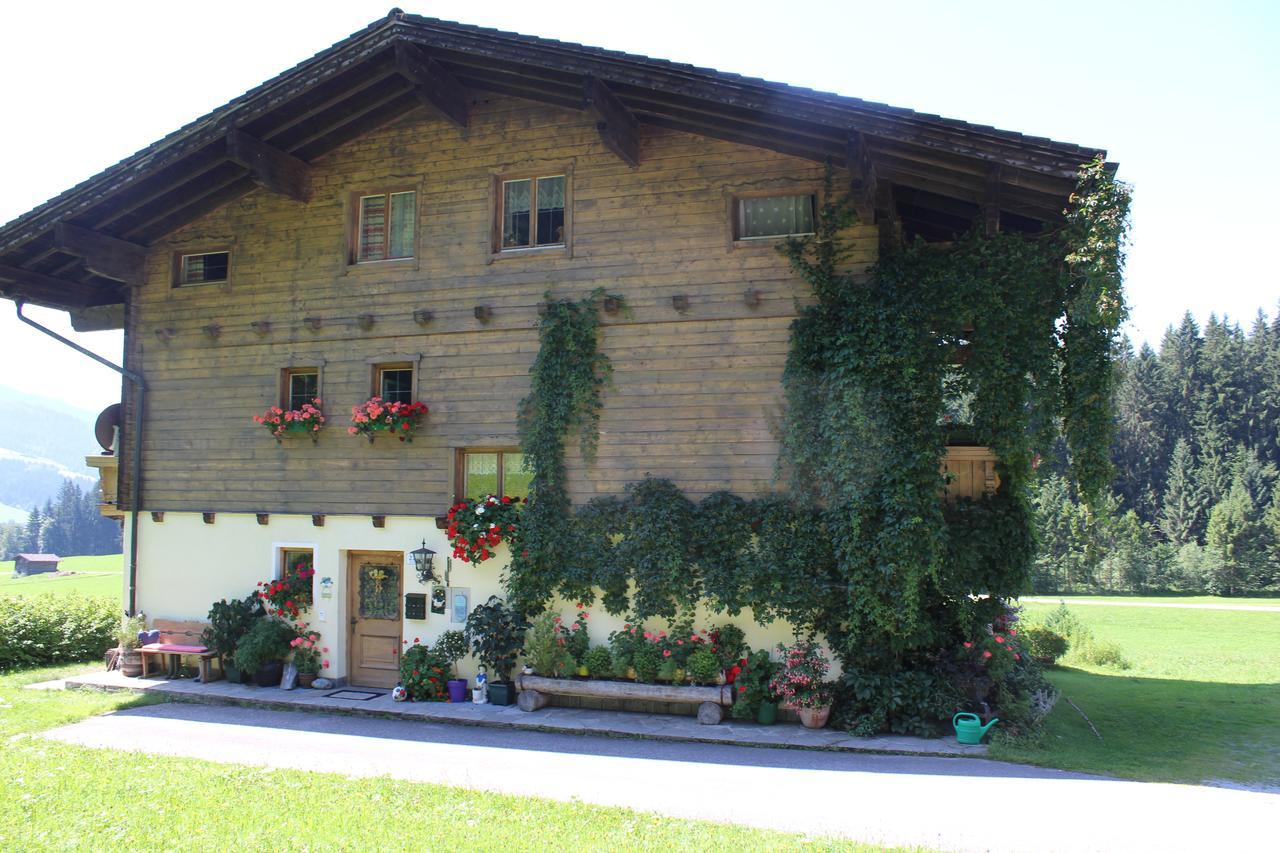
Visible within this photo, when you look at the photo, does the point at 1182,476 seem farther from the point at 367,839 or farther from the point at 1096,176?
the point at 367,839

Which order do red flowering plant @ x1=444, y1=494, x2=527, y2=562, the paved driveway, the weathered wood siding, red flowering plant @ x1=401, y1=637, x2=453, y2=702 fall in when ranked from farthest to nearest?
red flowering plant @ x1=401, y1=637, x2=453, y2=702 < red flowering plant @ x1=444, y1=494, x2=527, y2=562 < the weathered wood siding < the paved driveway

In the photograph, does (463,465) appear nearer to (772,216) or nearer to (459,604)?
(459,604)

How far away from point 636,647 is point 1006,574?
4.69 metres

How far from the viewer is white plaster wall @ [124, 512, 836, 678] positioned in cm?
1245

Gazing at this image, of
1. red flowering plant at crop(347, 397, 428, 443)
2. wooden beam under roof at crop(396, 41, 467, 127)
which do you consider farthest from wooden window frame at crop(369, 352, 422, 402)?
wooden beam under roof at crop(396, 41, 467, 127)

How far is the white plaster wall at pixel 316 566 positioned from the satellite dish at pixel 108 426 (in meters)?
1.57

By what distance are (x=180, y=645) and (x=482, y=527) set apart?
5.77 m

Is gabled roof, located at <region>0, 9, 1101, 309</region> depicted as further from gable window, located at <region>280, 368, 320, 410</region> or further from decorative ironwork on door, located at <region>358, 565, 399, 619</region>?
decorative ironwork on door, located at <region>358, 565, 399, 619</region>

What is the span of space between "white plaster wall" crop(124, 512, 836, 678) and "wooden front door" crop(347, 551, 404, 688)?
159 millimetres

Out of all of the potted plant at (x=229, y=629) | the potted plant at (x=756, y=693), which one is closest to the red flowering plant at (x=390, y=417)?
the potted plant at (x=229, y=629)

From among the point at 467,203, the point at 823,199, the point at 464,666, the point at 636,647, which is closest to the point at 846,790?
the point at 636,647

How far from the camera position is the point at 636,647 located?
37.1 feet

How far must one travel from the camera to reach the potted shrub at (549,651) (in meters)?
11.5

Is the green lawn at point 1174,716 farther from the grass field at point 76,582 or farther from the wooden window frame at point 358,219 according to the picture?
the grass field at point 76,582
